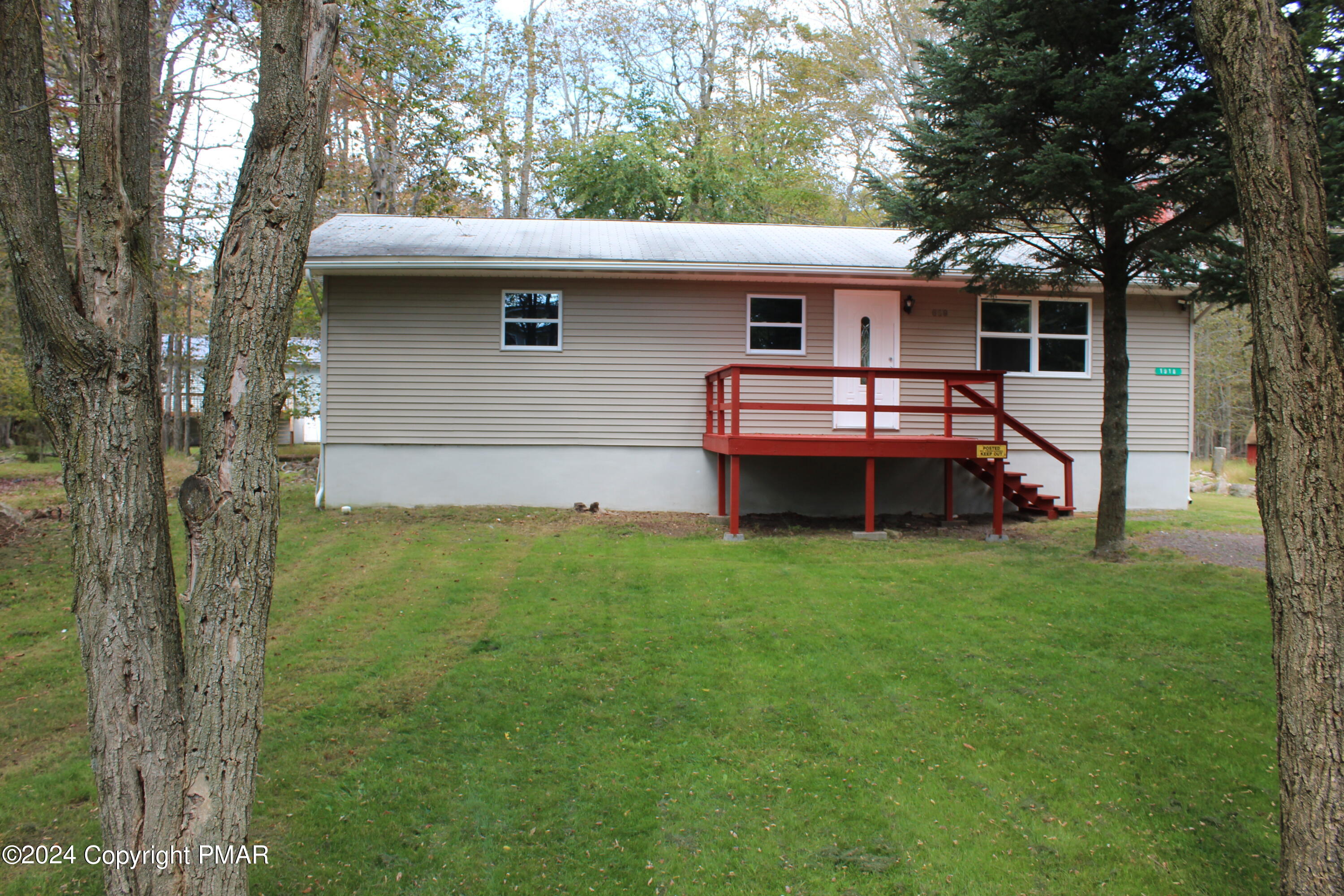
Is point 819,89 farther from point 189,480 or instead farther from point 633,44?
point 189,480

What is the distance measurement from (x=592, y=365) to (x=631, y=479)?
1692 millimetres

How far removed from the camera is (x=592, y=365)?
11109 millimetres

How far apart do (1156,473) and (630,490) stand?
7974 mm

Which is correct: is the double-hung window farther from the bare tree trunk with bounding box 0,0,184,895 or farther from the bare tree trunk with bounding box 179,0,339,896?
the bare tree trunk with bounding box 0,0,184,895

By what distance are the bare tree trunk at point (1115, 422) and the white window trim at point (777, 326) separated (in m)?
4.02

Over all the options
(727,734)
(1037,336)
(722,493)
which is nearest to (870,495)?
(722,493)

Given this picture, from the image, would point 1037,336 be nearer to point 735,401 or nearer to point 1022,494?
point 1022,494

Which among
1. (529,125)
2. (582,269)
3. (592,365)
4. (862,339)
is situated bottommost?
(592,365)

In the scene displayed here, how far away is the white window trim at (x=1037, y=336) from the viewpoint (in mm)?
11594

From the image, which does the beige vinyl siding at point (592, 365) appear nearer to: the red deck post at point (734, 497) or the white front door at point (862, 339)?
the white front door at point (862, 339)

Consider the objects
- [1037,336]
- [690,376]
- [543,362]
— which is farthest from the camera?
[1037,336]

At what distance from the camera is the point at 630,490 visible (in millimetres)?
11109

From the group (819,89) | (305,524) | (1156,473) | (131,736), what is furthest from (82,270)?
(819,89)

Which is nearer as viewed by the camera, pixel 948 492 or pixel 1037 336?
pixel 948 492
